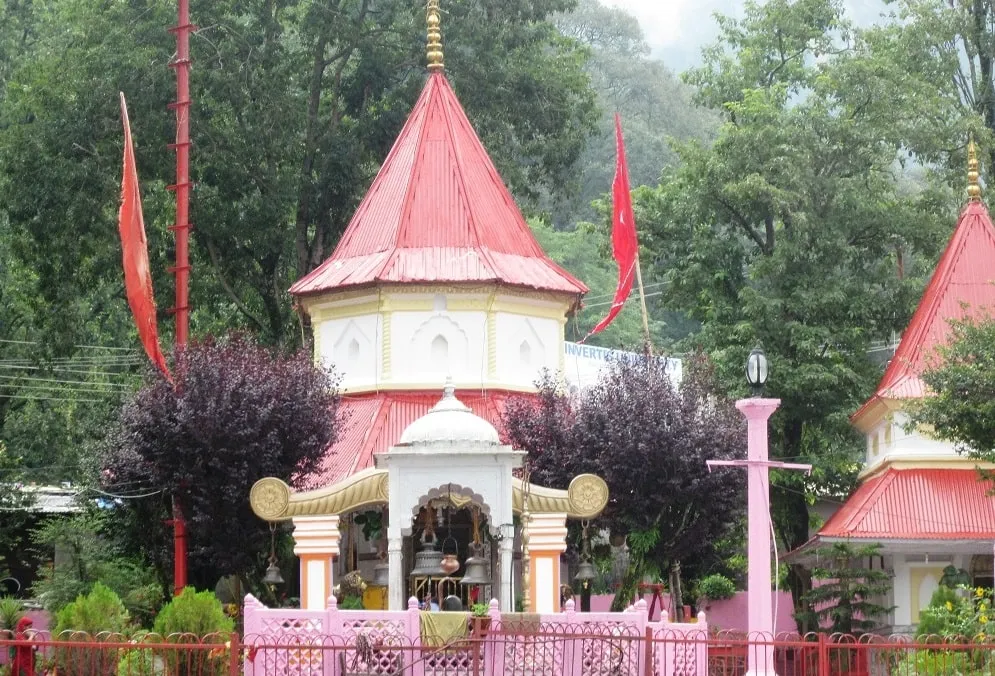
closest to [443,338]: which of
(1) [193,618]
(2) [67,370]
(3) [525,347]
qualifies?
(3) [525,347]

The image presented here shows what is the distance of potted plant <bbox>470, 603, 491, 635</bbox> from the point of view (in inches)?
769

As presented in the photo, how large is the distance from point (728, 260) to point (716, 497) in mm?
9908

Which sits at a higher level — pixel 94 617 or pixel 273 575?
pixel 273 575

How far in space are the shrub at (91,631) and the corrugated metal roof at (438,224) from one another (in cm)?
944

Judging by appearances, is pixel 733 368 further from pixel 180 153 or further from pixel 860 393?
pixel 180 153

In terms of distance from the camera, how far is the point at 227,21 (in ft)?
123

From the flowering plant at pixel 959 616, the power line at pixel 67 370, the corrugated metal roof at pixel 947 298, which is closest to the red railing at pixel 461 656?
the flowering plant at pixel 959 616

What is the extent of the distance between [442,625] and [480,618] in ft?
1.33

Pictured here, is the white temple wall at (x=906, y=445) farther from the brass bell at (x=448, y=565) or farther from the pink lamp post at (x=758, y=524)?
the pink lamp post at (x=758, y=524)

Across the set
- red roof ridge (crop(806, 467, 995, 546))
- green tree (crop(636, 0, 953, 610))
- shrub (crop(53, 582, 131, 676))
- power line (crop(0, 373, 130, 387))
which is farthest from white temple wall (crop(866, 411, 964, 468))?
power line (crop(0, 373, 130, 387))

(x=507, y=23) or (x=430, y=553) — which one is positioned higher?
(x=507, y=23)

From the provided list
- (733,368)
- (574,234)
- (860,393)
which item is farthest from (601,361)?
(574,234)

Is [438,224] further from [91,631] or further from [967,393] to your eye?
[91,631]

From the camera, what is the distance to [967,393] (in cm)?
2666
